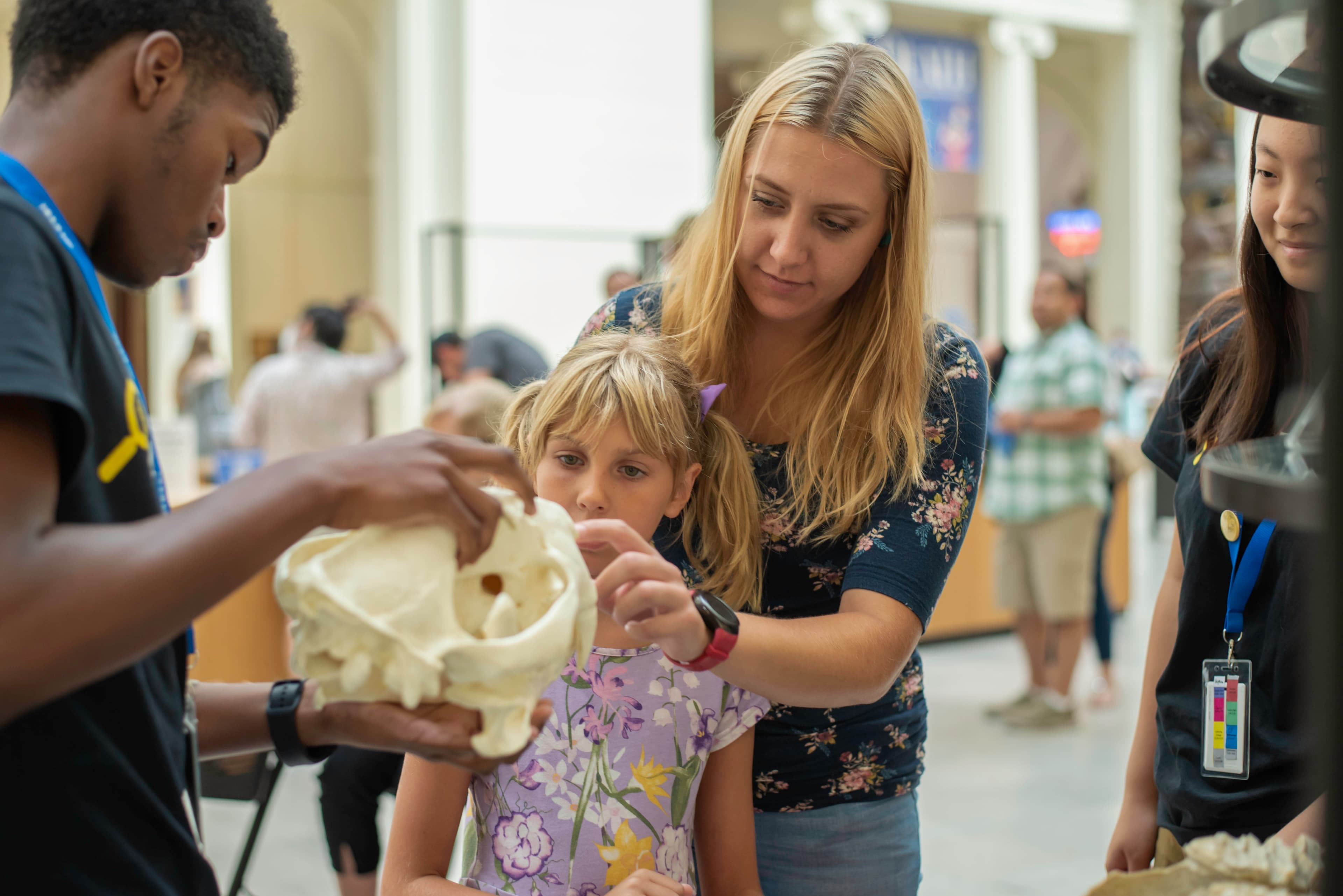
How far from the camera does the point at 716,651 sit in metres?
1.27

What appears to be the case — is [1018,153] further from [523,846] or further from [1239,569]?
[523,846]

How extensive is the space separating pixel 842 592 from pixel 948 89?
12958 millimetres

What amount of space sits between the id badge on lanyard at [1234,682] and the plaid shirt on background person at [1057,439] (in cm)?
395

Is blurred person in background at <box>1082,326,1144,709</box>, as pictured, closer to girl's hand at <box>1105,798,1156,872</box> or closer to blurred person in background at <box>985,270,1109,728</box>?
blurred person in background at <box>985,270,1109,728</box>

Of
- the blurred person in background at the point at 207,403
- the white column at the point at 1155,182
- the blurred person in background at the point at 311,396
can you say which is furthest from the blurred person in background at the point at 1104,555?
the white column at the point at 1155,182

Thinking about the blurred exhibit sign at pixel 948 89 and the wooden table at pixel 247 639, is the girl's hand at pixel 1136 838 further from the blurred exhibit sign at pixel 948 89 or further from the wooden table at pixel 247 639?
the blurred exhibit sign at pixel 948 89

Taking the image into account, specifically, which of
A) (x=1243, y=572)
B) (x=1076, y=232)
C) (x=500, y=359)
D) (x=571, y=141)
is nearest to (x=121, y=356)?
(x=1243, y=572)

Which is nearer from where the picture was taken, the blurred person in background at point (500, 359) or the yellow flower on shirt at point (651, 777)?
the yellow flower on shirt at point (651, 777)

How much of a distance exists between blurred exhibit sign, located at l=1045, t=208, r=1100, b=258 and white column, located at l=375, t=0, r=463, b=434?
997 centimetres

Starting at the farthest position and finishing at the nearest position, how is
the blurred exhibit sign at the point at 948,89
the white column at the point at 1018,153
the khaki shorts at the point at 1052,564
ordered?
the white column at the point at 1018,153
the blurred exhibit sign at the point at 948,89
the khaki shorts at the point at 1052,564

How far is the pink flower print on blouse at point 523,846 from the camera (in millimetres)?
1499

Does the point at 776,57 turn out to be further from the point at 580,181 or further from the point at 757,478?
the point at 580,181

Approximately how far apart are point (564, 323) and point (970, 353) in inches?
299

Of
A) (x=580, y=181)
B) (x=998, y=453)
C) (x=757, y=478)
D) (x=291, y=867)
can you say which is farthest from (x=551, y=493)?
(x=580, y=181)
